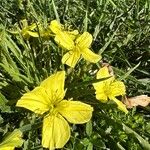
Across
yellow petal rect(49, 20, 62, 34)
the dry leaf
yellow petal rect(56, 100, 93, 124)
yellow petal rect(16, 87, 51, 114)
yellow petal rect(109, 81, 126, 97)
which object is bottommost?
the dry leaf

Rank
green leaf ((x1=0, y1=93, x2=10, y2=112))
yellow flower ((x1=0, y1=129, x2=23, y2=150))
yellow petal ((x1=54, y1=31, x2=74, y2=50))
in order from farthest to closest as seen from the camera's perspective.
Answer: yellow petal ((x1=54, y1=31, x2=74, y2=50)) → green leaf ((x1=0, y1=93, x2=10, y2=112)) → yellow flower ((x1=0, y1=129, x2=23, y2=150))

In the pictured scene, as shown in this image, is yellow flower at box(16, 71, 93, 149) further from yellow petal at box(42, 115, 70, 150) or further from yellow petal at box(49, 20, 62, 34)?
yellow petal at box(49, 20, 62, 34)

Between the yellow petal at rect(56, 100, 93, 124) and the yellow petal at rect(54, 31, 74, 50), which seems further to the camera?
the yellow petal at rect(54, 31, 74, 50)

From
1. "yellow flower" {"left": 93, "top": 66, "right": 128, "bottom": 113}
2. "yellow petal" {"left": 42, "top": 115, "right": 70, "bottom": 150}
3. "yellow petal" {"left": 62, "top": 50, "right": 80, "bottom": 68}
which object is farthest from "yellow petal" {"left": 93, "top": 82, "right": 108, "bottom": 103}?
"yellow petal" {"left": 42, "top": 115, "right": 70, "bottom": 150}

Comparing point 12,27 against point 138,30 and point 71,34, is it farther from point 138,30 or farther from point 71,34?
point 138,30

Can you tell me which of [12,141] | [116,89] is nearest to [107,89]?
[116,89]

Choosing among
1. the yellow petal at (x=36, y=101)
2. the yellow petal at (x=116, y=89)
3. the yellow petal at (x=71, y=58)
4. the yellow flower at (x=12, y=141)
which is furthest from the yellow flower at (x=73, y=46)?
the yellow flower at (x=12, y=141)

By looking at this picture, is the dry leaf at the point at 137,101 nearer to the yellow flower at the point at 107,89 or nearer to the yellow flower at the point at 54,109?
the yellow flower at the point at 107,89
